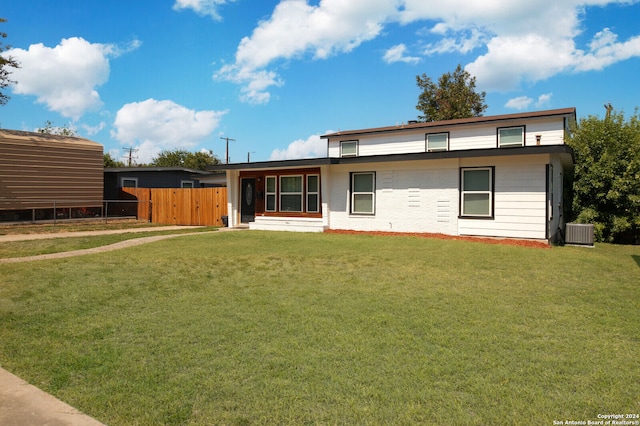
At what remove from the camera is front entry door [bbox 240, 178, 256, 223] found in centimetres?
1923

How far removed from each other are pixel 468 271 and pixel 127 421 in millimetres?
6678

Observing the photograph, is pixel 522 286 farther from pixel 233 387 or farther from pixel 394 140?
pixel 394 140

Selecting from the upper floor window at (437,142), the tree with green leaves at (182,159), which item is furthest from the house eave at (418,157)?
the tree with green leaves at (182,159)

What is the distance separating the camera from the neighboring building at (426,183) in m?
13.0

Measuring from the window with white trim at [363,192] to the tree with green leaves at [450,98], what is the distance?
66.6 ft

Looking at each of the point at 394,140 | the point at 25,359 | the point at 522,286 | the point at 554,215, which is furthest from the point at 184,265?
the point at 394,140

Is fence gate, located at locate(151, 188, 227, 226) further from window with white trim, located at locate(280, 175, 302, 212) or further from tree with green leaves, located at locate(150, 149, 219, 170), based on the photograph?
tree with green leaves, located at locate(150, 149, 219, 170)

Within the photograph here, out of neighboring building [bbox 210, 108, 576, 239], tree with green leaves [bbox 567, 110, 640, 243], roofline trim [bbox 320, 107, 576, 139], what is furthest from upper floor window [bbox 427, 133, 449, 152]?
tree with green leaves [bbox 567, 110, 640, 243]

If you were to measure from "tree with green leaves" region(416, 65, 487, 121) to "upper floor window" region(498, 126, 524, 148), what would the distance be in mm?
15270

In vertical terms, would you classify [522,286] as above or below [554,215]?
below

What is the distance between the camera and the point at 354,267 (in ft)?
27.8

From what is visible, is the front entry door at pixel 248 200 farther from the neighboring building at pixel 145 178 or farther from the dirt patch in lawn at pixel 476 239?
the neighboring building at pixel 145 178

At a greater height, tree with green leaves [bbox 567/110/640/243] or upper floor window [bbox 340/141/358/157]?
upper floor window [bbox 340/141/358/157]

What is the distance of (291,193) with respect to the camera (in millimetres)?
17984
